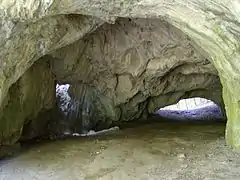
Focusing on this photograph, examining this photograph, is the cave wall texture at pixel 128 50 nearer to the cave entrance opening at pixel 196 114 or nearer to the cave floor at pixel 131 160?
the cave floor at pixel 131 160

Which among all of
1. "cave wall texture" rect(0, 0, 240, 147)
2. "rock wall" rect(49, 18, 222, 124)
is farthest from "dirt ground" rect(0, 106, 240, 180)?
"rock wall" rect(49, 18, 222, 124)

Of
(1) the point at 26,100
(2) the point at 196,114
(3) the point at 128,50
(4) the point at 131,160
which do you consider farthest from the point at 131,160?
(2) the point at 196,114

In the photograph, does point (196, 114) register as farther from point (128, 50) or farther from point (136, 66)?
point (128, 50)

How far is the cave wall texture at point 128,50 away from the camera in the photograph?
126 inches

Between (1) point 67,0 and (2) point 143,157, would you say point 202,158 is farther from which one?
(1) point 67,0

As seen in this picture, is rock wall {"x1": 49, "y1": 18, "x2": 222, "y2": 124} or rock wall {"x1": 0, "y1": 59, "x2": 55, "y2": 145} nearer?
rock wall {"x1": 0, "y1": 59, "x2": 55, "y2": 145}

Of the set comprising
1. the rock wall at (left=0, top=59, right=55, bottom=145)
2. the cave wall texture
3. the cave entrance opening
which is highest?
the cave wall texture

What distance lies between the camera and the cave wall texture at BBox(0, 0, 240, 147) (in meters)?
3.19

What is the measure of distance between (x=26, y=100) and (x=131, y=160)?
96.8 inches

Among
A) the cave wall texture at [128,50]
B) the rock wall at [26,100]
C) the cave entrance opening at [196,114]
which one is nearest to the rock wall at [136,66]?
the cave wall texture at [128,50]

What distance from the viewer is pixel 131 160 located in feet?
12.6

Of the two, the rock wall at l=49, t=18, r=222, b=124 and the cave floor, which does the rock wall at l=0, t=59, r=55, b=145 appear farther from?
the cave floor

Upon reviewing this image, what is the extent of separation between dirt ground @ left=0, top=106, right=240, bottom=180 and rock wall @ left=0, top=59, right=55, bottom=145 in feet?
1.64

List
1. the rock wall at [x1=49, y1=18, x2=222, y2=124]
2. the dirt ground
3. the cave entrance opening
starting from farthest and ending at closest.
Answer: the cave entrance opening
the rock wall at [x1=49, y1=18, x2=222, y2=124]
the dirt ground
